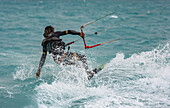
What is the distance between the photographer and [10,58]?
32.4 feet

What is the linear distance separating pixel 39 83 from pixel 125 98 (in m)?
2.76

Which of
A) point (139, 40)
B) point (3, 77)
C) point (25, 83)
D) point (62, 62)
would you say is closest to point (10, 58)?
point (3, 77)

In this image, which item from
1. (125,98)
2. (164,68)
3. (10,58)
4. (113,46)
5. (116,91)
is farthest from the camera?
(113,46)

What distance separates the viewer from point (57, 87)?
6.31 metres

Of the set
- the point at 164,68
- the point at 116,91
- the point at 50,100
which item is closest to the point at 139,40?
the point at 164,68

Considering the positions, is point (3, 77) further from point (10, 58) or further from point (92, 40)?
point (92, 40)

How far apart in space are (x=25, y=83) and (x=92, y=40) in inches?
284

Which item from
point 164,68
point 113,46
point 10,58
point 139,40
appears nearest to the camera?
point 164,68

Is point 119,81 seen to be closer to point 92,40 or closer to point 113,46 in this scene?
point 113,46

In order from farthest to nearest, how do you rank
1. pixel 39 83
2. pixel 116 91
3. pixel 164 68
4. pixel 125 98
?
pixel 164 68
pixel 39 83
pixel 116 91
pixel 125 98

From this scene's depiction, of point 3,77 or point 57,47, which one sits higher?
point 57,47

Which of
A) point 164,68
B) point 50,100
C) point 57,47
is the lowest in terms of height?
point 50,100

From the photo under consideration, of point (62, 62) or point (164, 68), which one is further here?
point (164, 68)

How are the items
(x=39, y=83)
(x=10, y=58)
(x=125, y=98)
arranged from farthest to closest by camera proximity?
(x=10, y=58), (x=39, y=83), (x=125, y=98)
